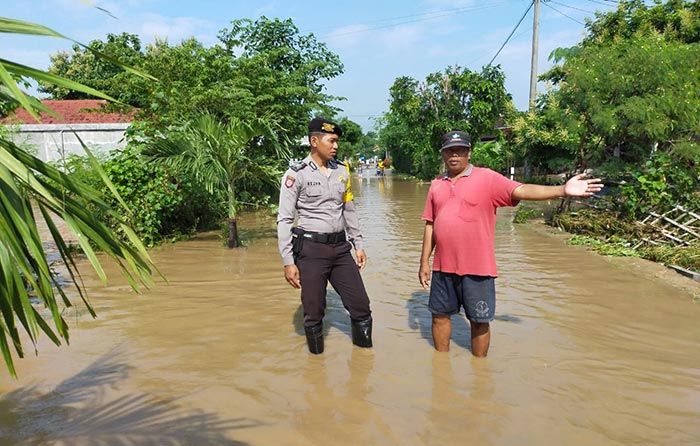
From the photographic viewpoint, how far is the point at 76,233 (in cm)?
140

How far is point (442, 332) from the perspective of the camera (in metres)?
4.30

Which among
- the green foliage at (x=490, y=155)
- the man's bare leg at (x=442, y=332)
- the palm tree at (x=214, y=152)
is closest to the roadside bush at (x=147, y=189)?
the palm tree at (x=214, y=152)

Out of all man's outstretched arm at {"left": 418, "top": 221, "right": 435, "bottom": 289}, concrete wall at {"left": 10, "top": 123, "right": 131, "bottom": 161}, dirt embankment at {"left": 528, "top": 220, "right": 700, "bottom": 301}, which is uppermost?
concrete wall at {"left": 10, "top": 123, "right": 131, "bottom": 161}

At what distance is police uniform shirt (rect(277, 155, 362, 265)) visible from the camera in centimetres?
413

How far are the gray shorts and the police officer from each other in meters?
0.58

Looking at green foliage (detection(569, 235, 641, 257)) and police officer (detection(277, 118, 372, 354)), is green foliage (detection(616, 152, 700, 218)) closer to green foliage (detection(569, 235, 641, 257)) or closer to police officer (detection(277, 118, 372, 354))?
green foliage (detection(569, 235, 641, 257))

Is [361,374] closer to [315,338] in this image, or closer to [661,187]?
[315,338]

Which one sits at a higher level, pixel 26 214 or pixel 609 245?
pixel 26 214

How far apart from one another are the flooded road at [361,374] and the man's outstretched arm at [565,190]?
1310mm

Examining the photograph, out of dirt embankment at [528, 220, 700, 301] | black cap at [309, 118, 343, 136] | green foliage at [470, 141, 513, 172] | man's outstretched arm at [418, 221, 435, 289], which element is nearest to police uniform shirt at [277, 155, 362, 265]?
black cap at [309, 118, 343, 136]

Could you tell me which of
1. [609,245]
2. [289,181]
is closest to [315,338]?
[289,181]

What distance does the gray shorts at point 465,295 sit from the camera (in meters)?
3.91

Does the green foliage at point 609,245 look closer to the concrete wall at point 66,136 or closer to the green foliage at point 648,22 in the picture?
the green foliage at point 648,22

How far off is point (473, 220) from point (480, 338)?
97 centimetres
